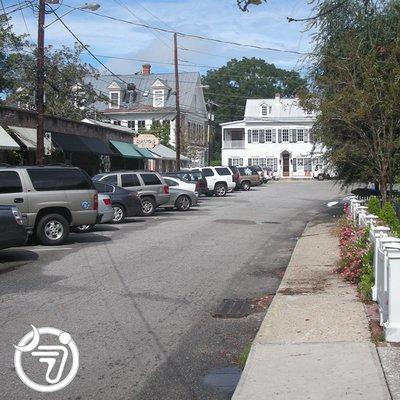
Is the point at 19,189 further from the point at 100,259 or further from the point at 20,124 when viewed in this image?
the point at 20,124

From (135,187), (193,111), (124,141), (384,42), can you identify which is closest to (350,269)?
(384,42)

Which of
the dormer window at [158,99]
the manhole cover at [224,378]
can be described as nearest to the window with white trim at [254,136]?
the dormer window at [158,99]

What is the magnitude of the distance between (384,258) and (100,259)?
7146 mm

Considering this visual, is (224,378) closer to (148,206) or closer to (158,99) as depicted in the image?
(148,206)

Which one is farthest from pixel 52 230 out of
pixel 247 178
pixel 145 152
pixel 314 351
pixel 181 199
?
pixel 247 178

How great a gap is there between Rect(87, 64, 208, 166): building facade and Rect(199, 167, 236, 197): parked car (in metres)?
22.7

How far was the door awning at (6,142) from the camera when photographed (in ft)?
77.6

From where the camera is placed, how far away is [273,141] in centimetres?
7606

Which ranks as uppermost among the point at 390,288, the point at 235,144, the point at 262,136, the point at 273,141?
the point at 262,136

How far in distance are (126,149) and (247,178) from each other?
36.5ft

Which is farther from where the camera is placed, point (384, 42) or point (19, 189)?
point (384, 42)

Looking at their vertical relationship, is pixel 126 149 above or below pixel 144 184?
above

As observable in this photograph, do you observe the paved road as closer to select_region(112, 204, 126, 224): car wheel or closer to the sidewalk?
the sidewalk

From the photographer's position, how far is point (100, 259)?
12.8 meters
